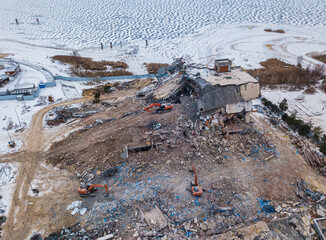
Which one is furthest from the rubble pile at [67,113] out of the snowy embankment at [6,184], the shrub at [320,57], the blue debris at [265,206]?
the shrub at [320,57]

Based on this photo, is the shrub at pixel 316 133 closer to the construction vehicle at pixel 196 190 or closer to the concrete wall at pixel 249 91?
the concrete wall at pixel 249 91

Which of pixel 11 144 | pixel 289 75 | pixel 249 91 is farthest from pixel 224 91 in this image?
pixel 11 144

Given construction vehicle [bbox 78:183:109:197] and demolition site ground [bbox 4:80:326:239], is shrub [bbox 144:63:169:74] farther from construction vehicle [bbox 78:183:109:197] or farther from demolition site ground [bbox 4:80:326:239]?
construction vehicle [bbox 78:183:109:197]

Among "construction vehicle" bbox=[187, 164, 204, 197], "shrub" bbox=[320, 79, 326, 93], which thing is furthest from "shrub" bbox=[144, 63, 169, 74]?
"construction vehicle" bbox=[187, 164, 204, 197]

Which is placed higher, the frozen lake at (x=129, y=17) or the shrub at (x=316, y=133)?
the frozen lake at (x=129, y=17)

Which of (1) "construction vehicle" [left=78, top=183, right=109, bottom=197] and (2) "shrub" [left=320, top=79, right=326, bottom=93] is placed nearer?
(1) "construction vehicle" [left=78, top=183, right=109, bottom=197]

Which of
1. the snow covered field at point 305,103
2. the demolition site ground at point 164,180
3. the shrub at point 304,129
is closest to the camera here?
the demolition site ground at point 164,180
